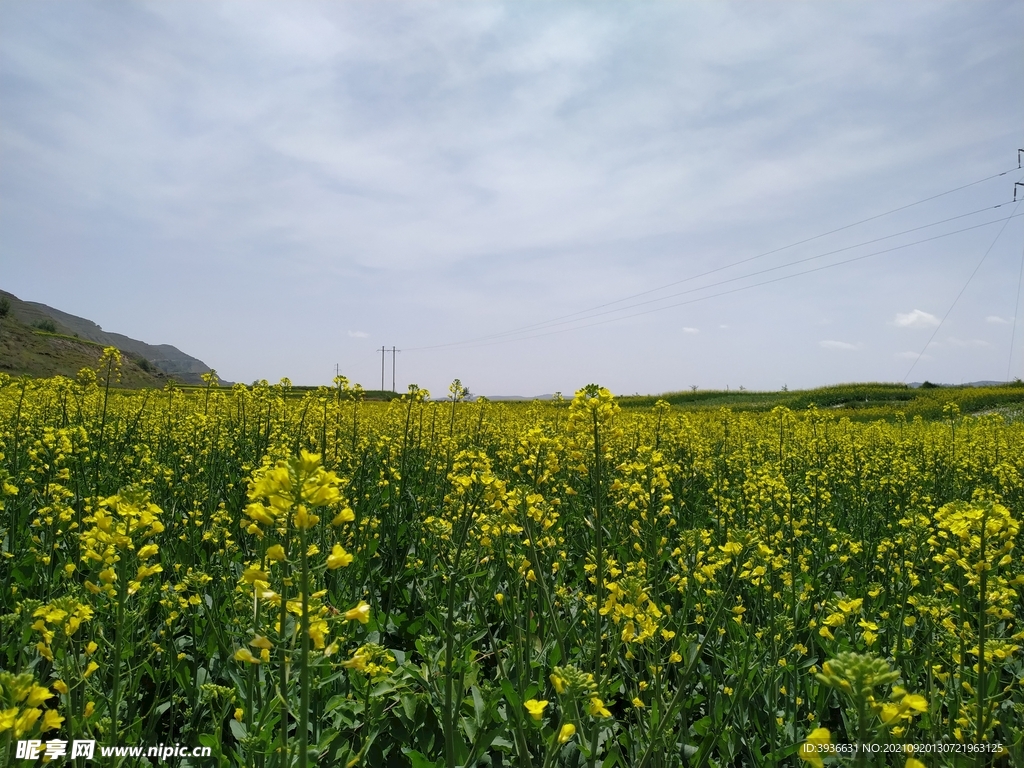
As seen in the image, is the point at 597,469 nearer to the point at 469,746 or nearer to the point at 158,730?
the point at 469,746

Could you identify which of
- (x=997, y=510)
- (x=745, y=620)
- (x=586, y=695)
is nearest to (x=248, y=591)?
(x=586, y=695)

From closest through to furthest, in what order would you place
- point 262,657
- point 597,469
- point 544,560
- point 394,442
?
point 262,657, point 597,469, point 544,560, point 394,442

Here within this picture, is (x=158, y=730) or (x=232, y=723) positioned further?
(x=158, y=730)

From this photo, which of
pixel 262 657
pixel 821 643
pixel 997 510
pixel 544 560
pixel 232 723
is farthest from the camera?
pixel 544 560

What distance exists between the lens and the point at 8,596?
3697mm

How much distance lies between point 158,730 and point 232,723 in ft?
3.61

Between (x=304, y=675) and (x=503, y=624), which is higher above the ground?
(x=304, y=675)

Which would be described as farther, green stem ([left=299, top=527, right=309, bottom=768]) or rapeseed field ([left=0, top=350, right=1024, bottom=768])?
rapeseed field ([left=0, top=350, right=1024, bottom=768])

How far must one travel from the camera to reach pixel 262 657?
1.63m

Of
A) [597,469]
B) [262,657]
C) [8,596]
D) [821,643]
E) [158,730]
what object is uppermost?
[597,469]

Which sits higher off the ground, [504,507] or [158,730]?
Answer: [504,507]

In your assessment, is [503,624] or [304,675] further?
[503,624]

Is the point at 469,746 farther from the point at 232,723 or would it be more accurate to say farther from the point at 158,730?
the point at 158,730

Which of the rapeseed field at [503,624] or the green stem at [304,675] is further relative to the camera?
the rapeseed field at [503,624]
